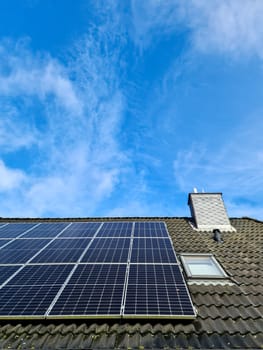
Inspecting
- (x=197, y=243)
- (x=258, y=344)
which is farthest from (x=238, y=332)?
(x=197, y=243)

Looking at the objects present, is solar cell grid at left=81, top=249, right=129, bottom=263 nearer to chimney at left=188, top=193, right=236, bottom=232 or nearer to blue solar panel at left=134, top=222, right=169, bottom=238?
blue solar panel at left=134, top=222, right=169, bottom=238

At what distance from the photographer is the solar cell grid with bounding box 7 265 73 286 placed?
16.6 feet

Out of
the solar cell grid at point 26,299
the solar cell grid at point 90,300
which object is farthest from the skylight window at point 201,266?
the solar cell grid at point 26,299

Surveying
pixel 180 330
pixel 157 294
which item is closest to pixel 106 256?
pixel 157 294

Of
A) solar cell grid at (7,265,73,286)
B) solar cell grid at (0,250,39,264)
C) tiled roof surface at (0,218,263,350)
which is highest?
solar cell grid at (0,250,39,264)

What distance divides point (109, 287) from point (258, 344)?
298 cm

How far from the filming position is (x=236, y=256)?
23.2 ft

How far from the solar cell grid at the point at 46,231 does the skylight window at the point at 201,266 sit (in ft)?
17.8

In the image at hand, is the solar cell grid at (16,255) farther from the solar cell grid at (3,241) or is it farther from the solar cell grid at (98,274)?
the solar cell grid at (98,274)

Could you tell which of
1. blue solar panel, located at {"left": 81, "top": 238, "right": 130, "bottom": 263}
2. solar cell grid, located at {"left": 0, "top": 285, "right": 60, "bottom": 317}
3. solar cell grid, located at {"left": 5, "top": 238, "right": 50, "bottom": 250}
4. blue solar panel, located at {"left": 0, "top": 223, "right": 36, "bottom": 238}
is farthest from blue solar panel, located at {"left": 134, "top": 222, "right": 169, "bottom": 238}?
blue solar panel, located at {"left": 0, "top": 223, "right": 36, "bottom": 238}

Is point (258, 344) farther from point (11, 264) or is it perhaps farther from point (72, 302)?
point (11, 264)

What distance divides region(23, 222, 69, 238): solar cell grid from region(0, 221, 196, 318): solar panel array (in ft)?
0.89

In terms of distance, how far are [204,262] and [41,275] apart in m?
5.03

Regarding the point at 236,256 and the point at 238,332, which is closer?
the point at 238,332
